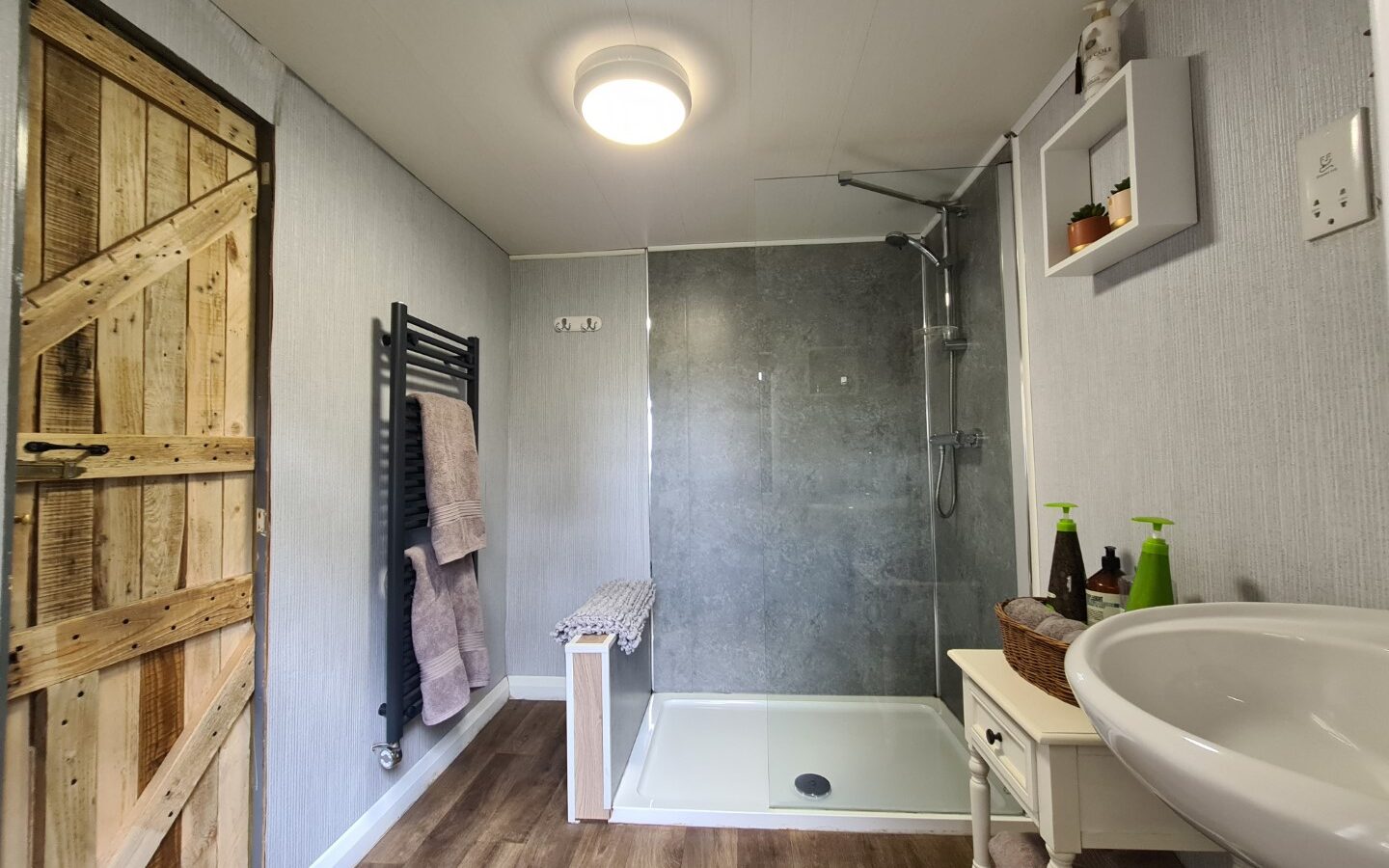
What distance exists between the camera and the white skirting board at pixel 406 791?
4.94ft

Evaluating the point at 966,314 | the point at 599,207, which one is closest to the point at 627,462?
the point at 599,207

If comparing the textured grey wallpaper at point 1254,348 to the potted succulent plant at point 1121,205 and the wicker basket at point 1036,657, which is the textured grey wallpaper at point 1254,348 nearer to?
the potted succulent plant at point 1121,205

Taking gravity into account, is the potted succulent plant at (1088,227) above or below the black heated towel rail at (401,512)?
above

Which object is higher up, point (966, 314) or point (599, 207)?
point (599, 207)

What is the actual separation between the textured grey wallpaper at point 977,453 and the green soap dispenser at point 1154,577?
2.47 ft

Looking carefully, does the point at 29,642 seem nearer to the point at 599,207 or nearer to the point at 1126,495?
the point at 599,207

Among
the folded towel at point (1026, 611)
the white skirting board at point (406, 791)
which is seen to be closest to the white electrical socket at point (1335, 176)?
the folded towel at point (1026, 611)

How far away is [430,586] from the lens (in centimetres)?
181

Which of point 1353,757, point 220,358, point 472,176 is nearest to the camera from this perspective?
point 1353,757

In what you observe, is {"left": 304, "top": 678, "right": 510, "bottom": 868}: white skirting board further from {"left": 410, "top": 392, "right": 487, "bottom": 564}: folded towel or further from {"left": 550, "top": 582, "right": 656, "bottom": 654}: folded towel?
{"left": 410, "top": 392, "right": 487, "bottom": 564}: folded towel

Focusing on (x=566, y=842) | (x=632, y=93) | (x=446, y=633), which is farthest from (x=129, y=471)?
(x=566, y=842)

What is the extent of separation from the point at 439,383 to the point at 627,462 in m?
0.95

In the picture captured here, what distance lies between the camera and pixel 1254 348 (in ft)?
2.94

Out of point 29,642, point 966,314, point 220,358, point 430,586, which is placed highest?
point 966,314
